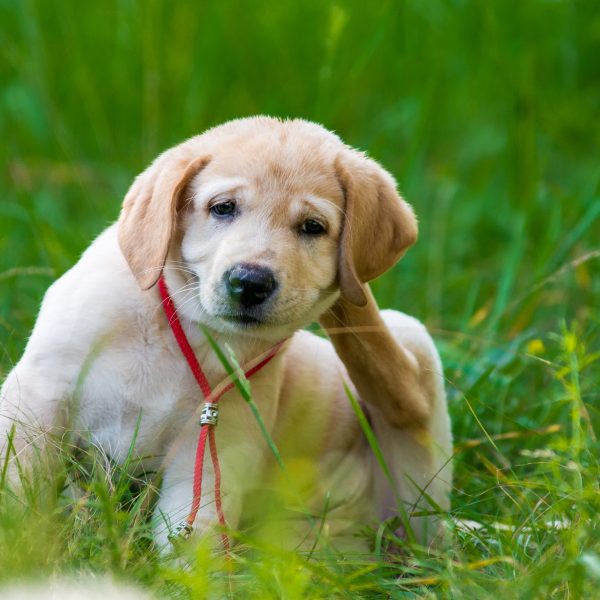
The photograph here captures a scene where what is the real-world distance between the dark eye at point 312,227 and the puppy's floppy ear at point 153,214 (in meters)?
0.36

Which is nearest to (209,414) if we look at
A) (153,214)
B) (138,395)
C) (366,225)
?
(138,395)

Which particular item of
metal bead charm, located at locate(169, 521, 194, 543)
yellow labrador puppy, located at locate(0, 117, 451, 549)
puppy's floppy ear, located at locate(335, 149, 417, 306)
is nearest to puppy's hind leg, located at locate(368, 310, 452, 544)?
yellow labrador puppy, located at locate(0, 117, 451, 549)

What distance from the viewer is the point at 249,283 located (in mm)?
2990

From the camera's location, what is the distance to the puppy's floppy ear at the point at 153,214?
10.2ft

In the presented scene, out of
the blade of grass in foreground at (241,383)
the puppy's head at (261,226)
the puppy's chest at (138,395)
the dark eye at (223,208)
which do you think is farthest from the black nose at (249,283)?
the puppy's chest at (138,395)

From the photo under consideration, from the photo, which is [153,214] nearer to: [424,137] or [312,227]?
[312,227]

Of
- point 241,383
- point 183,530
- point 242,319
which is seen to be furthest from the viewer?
point 242,319

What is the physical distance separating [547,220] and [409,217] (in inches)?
118

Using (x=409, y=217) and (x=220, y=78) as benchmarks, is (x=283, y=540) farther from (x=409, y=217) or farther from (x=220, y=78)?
(x=220, y=78)

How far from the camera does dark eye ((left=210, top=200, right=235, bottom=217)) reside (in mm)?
3201

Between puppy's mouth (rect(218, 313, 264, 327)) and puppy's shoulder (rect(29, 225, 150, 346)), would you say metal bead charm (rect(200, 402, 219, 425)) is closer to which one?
puppy's mouth (rect(218, 313, 264, 327))

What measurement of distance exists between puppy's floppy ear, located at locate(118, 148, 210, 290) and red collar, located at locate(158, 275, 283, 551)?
168mm

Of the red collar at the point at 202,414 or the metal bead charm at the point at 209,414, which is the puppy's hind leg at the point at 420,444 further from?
the metal bead charm at the point at 209,414

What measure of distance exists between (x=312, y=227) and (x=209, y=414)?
0.64 metres
